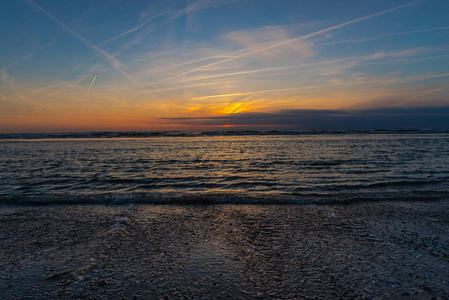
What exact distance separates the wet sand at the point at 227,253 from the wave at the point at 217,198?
2.80 feet

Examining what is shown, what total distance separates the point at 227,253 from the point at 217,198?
3602 mm

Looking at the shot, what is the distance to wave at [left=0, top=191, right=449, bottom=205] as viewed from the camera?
7.68 m

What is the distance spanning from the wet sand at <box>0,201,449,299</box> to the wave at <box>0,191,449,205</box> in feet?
2.80

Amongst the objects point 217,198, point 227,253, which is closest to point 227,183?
point 217,198

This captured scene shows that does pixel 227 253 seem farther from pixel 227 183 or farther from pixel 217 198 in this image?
pixel 227 183

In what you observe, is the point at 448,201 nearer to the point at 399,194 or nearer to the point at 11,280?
the point at 399,194

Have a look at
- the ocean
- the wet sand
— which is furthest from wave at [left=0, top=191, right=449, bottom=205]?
the wet sand

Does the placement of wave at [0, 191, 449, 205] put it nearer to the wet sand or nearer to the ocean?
the ocean

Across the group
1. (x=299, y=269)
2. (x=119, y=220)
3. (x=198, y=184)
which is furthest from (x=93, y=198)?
(x=299, y=269)

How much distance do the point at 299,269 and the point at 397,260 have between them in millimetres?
1817

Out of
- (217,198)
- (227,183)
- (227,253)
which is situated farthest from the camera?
(227,183)

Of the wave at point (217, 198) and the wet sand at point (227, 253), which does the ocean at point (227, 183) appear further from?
the wet sand at point (227, 253)

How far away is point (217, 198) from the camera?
25.7 ft

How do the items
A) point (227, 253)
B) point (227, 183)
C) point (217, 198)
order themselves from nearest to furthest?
point (227, 253) → point (217, 198) → point (227, 183)
